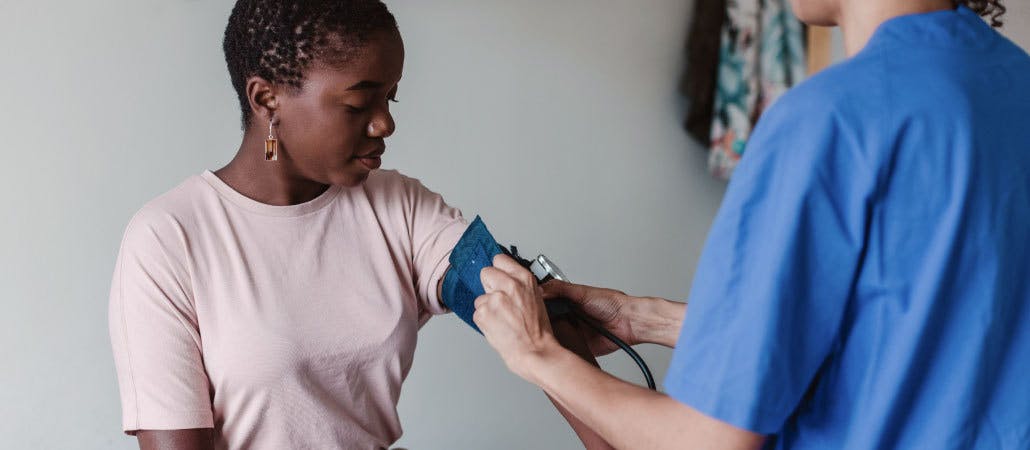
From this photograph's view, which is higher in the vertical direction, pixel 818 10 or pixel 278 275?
pixel 818 10

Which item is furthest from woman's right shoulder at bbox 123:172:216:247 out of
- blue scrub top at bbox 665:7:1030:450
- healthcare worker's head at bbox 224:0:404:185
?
→ blue scrub top at bbox 665:7:1030:450

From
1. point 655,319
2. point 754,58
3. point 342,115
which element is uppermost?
point 342,115

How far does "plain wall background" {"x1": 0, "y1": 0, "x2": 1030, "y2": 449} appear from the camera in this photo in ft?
5.32

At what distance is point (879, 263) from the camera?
0.73m

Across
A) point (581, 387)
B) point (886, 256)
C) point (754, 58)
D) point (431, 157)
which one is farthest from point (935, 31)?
point (754, 58)

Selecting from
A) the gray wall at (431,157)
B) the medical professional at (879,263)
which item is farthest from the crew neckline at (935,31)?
the gray wall at (431,157)

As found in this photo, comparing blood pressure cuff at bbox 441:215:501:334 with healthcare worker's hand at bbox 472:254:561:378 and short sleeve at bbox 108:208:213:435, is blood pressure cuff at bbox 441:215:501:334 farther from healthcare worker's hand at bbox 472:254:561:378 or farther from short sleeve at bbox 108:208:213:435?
short sleeve at bbox 108:208:213:435

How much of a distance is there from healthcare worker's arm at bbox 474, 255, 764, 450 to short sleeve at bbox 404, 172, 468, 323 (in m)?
0.24

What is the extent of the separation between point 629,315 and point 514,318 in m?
0.40

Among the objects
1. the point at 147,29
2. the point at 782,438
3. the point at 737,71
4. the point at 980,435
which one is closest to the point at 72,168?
the point at 147,29

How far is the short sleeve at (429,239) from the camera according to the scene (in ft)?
4.54

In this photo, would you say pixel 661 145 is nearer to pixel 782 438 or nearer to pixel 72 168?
pixel 72 168

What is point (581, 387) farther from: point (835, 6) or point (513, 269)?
point (835, 6)

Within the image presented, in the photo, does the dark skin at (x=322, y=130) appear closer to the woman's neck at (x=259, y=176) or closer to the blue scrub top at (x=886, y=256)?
the woman's neck at (x=259, y=176)
